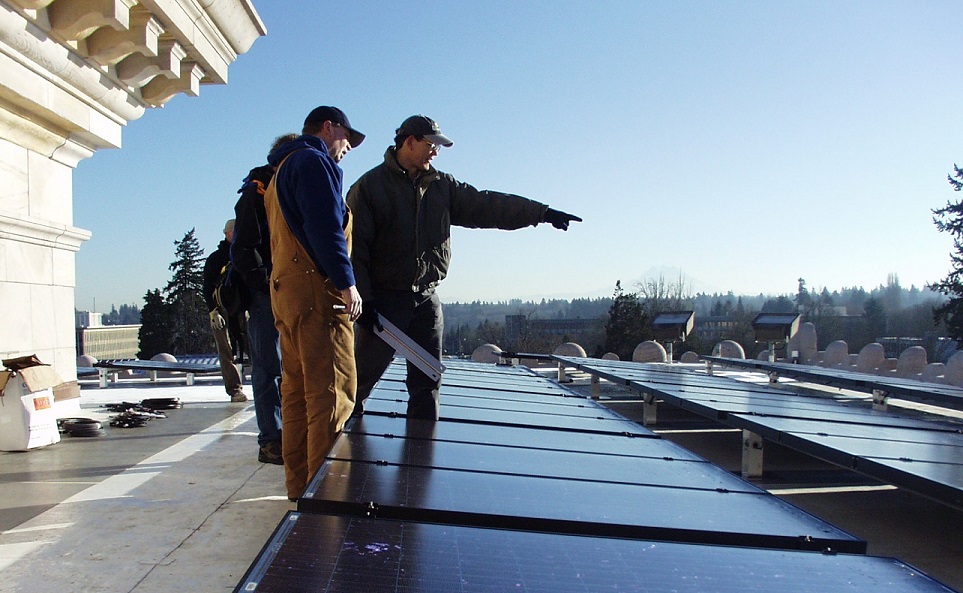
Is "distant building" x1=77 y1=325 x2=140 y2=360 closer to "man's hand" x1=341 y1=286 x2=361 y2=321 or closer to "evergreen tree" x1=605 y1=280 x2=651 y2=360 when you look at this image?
"evergreen tree" x1=605 y1=280 x2=651 y2=360

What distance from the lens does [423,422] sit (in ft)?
13.0

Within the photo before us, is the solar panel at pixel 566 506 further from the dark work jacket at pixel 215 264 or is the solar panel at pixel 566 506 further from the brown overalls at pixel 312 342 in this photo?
the dark work jacket at pixel 215 264

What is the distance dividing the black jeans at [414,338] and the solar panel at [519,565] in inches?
89.7

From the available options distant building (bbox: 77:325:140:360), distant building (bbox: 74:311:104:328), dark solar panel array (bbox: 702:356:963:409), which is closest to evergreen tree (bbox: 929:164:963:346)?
dark solar panel array (bbox: 702:356:963:409)

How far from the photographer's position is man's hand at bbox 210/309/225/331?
7.26m

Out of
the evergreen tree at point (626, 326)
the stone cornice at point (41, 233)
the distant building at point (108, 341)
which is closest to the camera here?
the stone cornice at point (41, 233)

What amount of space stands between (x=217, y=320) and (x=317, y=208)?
4748mm

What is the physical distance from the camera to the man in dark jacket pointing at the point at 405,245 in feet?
14.3

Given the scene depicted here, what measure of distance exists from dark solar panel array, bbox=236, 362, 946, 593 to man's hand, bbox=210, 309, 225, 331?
451 centimetres

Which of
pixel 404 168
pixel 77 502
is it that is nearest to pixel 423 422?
pixel 404 168

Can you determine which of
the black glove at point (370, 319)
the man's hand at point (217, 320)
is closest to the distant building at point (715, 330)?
the man's hand at point (217, 320)

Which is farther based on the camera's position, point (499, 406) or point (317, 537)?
point (499, 406)

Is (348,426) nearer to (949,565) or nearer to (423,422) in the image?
(423,422)

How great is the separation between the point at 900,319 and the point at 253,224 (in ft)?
332
